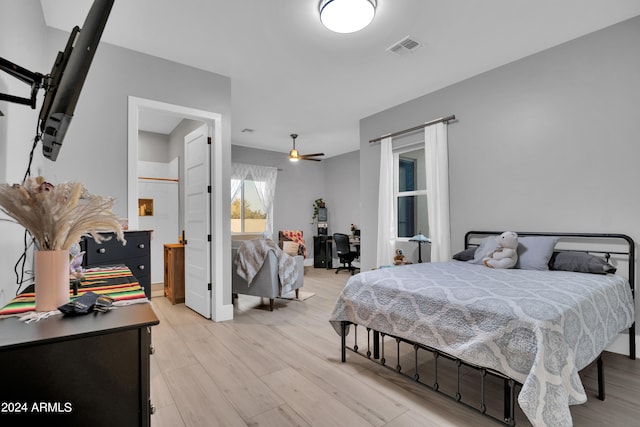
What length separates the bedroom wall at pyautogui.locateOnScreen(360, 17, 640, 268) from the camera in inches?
106

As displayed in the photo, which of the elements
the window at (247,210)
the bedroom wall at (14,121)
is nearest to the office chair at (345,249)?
the window at (247,210)

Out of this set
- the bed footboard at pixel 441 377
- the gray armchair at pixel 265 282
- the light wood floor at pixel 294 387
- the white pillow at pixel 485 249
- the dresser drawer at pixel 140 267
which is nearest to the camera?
the bed footboard at pixel 441 377

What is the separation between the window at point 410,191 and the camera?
4.43 m

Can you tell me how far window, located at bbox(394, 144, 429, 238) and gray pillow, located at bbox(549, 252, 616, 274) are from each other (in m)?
1.76

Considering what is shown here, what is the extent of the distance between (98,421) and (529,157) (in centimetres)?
388

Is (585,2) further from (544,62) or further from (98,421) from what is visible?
(98,421)

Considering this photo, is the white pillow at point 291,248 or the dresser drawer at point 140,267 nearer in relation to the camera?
the dresser drawer at point 140,267

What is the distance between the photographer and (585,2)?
7.92ft

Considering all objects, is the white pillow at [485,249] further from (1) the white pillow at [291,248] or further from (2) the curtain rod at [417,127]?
Result: (1) the white pillow at [291,248]

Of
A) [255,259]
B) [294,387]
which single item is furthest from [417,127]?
[294,387]

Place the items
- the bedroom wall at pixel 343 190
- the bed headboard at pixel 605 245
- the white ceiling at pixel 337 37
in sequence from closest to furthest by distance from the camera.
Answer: the white ceiling at pixel 337 37 < the bed headboard at pixel 605 245 < the bedroom wall at pixel 343 190

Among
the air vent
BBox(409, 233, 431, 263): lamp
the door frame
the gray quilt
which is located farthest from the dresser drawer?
BBox(409, 233, 431, 263): lamp

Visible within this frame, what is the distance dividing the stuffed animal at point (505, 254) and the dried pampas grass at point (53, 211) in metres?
2.92

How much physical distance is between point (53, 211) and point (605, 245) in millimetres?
3859
